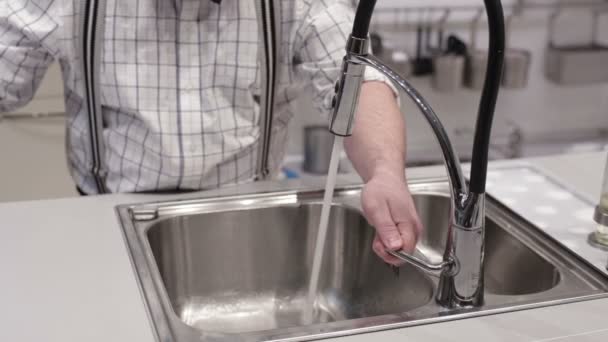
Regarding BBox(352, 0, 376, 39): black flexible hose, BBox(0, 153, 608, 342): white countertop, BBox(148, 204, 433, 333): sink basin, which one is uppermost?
BBox(352, 0, 376, 39): black flexible hose

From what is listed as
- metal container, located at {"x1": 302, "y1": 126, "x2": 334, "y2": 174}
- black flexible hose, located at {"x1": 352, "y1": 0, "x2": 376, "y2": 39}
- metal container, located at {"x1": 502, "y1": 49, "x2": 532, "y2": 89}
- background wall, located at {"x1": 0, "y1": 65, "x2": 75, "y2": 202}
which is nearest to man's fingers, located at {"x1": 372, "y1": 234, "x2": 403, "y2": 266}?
black flexible hose, located at {"x1": 352, "y1": 0, "x2": 376, "y2": 39}

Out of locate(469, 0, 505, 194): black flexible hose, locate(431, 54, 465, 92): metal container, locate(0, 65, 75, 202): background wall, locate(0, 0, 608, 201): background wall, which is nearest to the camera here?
locate(469, 0, 505, 194): black flexible hose

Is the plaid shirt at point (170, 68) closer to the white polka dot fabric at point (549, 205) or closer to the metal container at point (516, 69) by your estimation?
the white polka dot fabric at point (549, 205)

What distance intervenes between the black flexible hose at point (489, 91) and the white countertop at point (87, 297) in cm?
15

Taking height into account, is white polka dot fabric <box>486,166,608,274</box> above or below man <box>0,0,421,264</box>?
below

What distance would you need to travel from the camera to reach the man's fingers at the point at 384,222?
0.89 meters

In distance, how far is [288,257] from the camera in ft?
3.62

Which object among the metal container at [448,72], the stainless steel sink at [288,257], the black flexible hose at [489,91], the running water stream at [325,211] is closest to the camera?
the black flexible hose at [489,91]

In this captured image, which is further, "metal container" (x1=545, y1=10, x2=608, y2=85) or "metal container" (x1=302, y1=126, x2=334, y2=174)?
"metal container" (x1=545, y1=10, x2=608, y2=85)

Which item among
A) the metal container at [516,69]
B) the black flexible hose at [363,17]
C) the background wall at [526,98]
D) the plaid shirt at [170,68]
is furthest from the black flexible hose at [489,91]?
the metal container at [516,69]

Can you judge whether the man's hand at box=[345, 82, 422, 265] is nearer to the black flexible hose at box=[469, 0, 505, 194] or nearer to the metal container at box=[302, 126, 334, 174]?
the black flexible hose at box=[469, 0, 505, 194]

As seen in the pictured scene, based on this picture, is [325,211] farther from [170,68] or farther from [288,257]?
[170,68]

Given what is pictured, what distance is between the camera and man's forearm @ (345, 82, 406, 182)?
1.04 meters

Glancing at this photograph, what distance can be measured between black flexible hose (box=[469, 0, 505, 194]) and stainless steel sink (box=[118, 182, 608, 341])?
21cm
